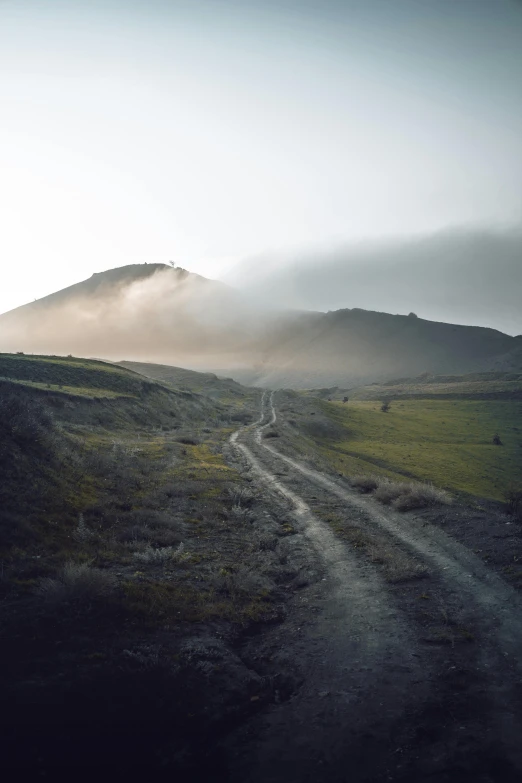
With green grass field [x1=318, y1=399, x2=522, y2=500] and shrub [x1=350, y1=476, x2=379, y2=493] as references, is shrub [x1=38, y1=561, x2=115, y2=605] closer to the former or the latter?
shrub [x1=350, y1=476, x2=379, y2=493]

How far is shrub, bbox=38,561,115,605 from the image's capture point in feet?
36.0

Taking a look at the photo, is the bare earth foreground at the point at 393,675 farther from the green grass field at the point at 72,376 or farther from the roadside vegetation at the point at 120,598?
the green grass field at the point at 72,376

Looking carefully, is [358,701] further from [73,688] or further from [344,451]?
[344,451]

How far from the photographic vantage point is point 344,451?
2623 inches

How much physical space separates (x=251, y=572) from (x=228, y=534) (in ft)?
15.0

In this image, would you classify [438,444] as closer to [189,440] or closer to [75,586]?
[189,440]

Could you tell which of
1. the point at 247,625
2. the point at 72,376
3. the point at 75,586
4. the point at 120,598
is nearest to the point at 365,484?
the point at 247,625

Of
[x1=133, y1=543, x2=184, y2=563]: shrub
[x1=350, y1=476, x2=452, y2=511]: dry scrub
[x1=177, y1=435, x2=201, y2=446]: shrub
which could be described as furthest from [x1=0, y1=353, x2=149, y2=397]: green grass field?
[x1=133, y1=543, x2=184, y2=563]: shrub

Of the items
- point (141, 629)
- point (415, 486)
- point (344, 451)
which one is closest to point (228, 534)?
point (141, 629)

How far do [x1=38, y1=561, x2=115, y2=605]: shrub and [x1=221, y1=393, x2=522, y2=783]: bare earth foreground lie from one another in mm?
4329

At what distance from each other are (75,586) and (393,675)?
27.6 feet

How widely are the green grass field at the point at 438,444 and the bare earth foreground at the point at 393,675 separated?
3138cm

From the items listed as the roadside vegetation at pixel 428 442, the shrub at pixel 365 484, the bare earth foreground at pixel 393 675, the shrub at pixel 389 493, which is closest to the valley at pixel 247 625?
the bare earth foreground at pixel 393 675

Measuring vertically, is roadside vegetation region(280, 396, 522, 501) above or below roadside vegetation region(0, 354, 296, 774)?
below
